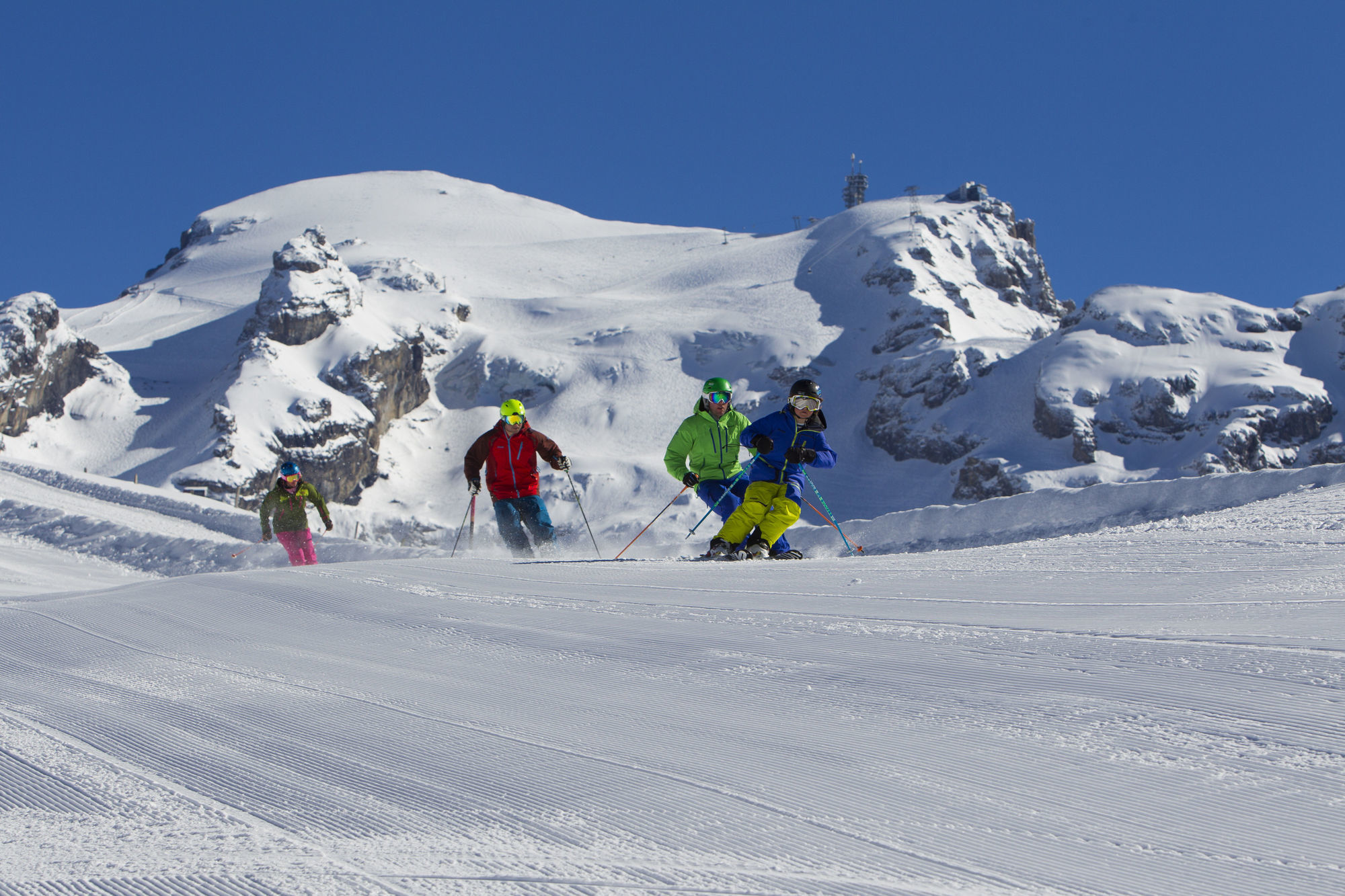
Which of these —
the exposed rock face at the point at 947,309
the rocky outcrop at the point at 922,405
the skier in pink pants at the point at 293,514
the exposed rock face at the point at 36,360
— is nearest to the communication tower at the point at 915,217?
the exposed rock face at the point at 947,309

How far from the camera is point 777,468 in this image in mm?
8664

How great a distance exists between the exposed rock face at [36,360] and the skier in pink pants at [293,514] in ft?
239

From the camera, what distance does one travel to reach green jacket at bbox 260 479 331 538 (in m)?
13.0

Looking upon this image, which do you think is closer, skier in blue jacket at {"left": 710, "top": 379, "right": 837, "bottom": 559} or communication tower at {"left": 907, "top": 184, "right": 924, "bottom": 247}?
skier in blue jacket at {"left": 710, "top": 379, "right": 837, "bottom": 559}

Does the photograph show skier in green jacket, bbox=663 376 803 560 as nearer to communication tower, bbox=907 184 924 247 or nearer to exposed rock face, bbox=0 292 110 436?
exposed rock face, bbox=0 292 110 436

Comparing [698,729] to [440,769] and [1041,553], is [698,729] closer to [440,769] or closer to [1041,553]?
[440,769]

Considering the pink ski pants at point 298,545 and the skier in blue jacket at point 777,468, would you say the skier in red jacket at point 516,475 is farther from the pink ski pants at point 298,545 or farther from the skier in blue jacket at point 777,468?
the pink ski pants at point 298,545

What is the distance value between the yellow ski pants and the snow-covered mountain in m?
49.9

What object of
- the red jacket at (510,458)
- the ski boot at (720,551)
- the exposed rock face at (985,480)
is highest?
the exposed rock face at (985,480)

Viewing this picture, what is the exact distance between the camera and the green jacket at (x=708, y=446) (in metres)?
9.85

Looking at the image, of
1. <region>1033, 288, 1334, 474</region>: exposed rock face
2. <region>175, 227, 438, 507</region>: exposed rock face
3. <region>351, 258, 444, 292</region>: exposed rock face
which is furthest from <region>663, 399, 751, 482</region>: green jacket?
<region>351, 258, 444, 292</region>: exposed rock face

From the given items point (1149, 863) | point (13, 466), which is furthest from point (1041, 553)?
point (13, 466)

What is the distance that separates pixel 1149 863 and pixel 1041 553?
4972 millimetres

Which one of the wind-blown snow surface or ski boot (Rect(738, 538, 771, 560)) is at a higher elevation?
ski boot (Rect(738, 538, 771, 560))
